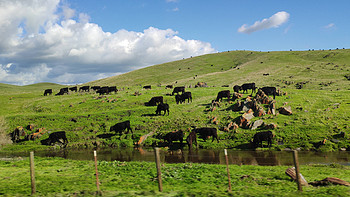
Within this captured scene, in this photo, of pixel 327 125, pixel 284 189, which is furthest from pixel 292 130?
pixel 284 189

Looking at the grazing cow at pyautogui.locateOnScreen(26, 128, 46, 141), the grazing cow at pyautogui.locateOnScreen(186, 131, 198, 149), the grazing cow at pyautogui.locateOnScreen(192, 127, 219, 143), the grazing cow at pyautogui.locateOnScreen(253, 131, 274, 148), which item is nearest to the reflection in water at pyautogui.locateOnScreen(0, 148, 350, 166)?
the grazing cow at pyautogui.locateOnScreen(186, 131, 198, 149)

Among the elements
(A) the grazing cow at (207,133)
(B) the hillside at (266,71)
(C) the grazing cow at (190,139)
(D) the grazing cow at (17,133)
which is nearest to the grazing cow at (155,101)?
(A) the grazing cow at (207,133)

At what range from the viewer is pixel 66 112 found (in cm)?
4578

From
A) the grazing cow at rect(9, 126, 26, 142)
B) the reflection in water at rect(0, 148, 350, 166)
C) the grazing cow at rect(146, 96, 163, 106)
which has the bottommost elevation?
the reflection in water at rect(0, 148, 350, 166)

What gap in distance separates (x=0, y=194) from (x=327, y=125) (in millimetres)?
32055

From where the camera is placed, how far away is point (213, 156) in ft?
78.4

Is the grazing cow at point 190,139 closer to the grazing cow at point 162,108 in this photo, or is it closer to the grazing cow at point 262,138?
the grazing cow at point 262,138

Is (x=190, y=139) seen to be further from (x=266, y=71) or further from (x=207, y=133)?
(x=266, y=71)

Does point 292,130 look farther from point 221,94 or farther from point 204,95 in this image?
point 204,95

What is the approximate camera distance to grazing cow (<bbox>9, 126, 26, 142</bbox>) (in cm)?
3484

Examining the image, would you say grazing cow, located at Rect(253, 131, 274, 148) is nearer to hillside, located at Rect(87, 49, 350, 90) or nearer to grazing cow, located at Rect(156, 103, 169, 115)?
grazing cow, located at Rect(156, 103, 169, 115)

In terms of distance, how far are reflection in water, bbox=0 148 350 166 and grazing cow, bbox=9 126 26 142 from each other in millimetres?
5334

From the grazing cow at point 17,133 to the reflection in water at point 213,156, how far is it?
5.33m

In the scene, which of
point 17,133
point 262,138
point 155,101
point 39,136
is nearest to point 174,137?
point 262,138
